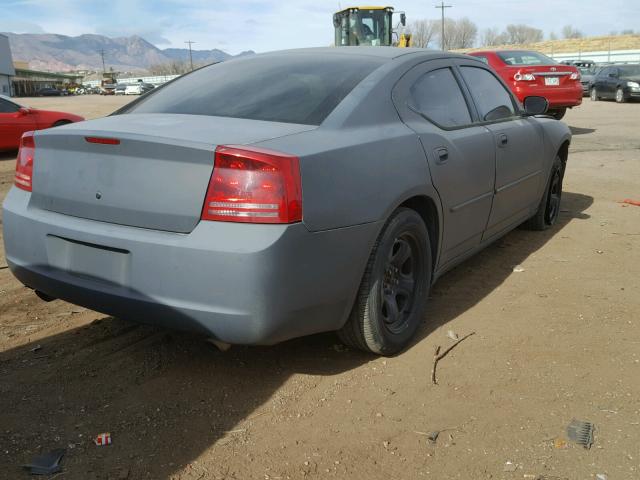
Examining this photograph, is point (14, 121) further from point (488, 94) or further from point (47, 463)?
point (47, 463)

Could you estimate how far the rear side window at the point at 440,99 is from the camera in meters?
3.64

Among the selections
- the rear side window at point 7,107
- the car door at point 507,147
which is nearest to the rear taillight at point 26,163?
the car door at point 507,147

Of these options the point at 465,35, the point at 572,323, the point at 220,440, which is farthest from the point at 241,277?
the point at 465,35

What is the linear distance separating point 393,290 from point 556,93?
1136 cm

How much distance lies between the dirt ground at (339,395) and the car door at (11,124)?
8673mm

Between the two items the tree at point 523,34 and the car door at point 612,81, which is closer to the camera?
the car door at point 612,81

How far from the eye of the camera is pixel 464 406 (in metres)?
2.85

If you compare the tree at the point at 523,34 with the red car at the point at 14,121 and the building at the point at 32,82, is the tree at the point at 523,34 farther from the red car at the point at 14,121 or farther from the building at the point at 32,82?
the red car at the point at 14,121

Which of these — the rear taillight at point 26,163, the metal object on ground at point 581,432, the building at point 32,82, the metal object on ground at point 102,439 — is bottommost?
the metal object on ground at point 581,432

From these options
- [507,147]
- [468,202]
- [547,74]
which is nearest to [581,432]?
[468,202]

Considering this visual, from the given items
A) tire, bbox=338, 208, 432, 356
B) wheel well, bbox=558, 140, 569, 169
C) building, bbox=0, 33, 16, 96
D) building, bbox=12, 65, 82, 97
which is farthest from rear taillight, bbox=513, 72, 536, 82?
building, bbox=12, 65, 82, 97

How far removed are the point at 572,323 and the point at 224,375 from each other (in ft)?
6.77

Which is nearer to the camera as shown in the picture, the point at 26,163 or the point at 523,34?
the point at 26,163

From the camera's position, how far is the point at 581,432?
8.67 feet
